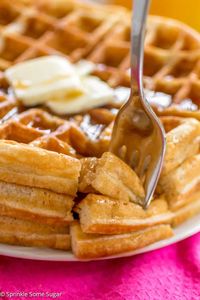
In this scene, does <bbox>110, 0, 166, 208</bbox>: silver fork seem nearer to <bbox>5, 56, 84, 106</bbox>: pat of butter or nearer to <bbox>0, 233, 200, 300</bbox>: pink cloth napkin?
<bbox>0, 233, 200, 300</bbox>: pink cloth napkin

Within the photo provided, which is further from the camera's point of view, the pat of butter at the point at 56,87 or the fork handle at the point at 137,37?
the pat of butter at the point at 56,87

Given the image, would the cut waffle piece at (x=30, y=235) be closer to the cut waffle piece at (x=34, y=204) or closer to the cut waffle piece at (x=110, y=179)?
the cut waffle piece at (x=34, y=204)

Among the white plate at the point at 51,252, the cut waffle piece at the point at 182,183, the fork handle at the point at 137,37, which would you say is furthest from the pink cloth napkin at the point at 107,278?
the fork handle at the point at 137,37

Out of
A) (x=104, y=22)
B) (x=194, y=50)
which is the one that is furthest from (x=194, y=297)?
(x=104, y=22)

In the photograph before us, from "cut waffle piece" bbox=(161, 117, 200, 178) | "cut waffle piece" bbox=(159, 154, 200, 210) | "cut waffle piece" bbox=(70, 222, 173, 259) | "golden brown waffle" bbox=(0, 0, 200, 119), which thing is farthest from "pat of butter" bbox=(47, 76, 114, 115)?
"cut waffle piece" bbox=(70, 222, 173, 259)

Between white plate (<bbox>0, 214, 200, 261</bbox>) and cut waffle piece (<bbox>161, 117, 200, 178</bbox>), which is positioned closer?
white plate (<bbox>0, 214, 200, 261</bbox>)

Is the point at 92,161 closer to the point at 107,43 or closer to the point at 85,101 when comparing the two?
the point at 85,101

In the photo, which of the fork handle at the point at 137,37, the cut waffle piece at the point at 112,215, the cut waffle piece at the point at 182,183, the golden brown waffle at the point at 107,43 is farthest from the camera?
the golden brown waffle at the point at 107,43

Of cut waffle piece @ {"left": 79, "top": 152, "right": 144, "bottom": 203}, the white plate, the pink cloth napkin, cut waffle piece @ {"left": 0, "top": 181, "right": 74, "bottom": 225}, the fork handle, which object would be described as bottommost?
the pink cloth napkin

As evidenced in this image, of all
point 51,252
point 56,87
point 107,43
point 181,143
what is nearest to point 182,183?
point 181,143

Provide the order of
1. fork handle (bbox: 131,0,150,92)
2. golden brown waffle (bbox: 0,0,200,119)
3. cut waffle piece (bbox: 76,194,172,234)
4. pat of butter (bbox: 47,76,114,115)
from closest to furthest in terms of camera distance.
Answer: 1. fork handle (bbox: 131,0,150,92)
2. cut waffle piece (bbox: 76,194,172,234)
3. pat of butter (bbox: 47,76,114,115)
4. golden brown waffle (bbox: 0,0,200,119)
